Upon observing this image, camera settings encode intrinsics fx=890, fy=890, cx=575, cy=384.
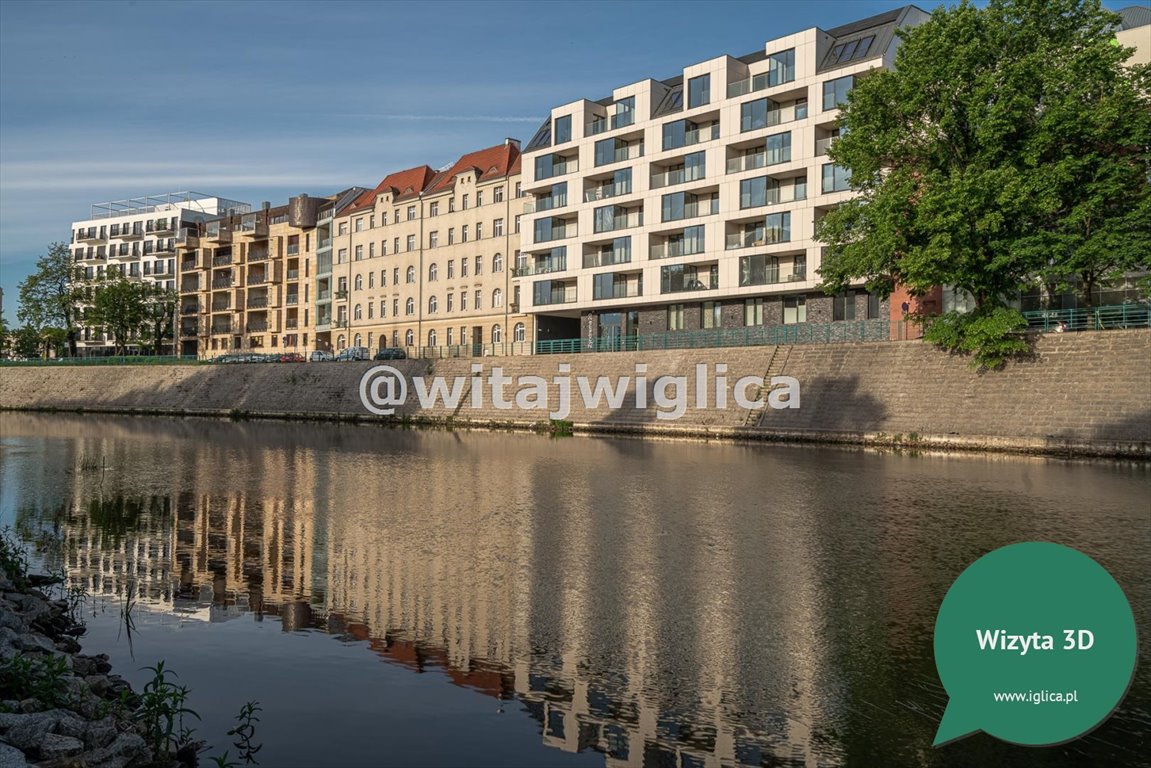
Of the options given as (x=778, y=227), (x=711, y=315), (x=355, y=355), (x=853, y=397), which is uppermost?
(x=778, y=227)

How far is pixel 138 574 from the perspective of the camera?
13.1 meters

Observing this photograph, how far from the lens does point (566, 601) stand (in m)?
11.2

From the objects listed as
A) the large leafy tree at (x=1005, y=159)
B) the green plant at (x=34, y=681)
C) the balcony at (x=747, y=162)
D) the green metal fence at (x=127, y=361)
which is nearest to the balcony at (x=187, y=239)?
the green metal fence at (x=127, y=361)

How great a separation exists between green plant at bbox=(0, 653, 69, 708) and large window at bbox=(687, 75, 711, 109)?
5953 cm

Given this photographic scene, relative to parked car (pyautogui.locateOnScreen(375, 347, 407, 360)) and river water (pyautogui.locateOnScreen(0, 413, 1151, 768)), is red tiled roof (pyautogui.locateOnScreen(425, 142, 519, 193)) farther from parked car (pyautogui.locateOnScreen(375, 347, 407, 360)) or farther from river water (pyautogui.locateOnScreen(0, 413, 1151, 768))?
river water (pyautogui.locateOnScreen(0, 413, 1151, 768))

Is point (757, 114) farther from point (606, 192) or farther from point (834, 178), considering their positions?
point (606, 192)

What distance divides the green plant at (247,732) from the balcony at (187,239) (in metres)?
118

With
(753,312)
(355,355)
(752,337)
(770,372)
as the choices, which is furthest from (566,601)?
(355,355)

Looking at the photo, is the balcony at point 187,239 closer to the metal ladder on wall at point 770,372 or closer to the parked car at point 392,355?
the parked car at point 392,355

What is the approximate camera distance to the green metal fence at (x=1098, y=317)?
37344mm

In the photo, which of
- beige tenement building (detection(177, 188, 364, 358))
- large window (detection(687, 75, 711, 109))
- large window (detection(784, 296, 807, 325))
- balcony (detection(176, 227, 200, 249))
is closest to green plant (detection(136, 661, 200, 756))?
large window (detection(784, 296, 807, 325))

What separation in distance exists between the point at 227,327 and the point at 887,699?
114 meters

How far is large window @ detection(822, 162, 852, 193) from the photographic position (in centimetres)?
5422

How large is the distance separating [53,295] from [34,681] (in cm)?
11186
